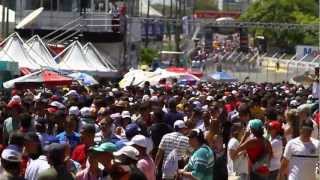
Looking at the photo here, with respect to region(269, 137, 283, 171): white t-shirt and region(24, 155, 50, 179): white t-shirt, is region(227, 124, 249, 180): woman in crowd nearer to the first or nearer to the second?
region(269, 137, 283, 171): white t-shirt

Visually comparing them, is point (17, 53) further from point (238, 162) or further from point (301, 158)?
point (301, 158)

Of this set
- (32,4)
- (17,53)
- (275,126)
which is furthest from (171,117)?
(32,4)

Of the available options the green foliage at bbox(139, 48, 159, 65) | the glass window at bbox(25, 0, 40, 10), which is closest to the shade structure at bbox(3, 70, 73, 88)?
the glass window at bbox(25, 0, 40, 10)

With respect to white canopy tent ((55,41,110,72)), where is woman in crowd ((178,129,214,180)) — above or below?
above

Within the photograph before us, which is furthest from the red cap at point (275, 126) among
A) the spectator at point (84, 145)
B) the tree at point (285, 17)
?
the tree at point (285, 17)

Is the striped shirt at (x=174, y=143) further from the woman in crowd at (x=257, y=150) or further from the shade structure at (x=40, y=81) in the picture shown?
the shade structure at (x=40, y=81)

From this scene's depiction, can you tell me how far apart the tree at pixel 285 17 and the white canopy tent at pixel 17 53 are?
242 feet

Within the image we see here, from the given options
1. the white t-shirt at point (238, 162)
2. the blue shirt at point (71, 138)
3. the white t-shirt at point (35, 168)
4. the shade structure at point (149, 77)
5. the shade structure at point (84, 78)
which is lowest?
the shade structure at point (149, 77)

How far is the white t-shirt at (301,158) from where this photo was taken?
12.0m

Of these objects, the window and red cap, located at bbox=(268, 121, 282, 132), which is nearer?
red cap, located at bbox=(268, 121, 282, 132)

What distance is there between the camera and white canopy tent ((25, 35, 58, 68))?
1430 inches

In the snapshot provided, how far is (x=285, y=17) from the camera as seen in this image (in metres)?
114

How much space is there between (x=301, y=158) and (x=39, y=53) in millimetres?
26873

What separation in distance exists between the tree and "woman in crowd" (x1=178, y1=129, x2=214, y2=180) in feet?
315
